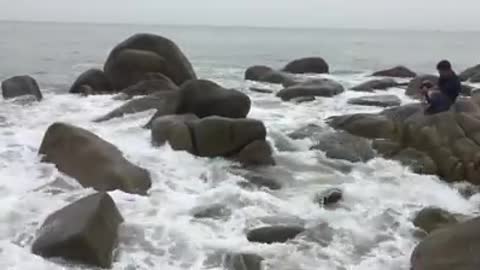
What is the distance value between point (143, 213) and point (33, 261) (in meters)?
1.83

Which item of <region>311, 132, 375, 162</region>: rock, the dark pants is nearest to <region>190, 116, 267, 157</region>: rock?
<region>311, 132, 375, 162</region>: rock

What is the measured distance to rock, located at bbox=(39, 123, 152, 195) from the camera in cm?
866

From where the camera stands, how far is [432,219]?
316 inches

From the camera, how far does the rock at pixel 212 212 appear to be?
319 inches

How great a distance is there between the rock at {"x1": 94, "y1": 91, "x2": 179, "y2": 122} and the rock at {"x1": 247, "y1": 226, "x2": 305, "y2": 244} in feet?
17.7

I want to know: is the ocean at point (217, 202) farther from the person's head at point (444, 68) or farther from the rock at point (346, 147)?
the person's head at point (444, 68)

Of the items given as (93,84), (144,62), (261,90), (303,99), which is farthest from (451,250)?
(93,84)

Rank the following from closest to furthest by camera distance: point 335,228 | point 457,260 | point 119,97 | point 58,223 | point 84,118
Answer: point 457,260 < point 58,223 < point 335,228 < point 84,118 < point 119,97

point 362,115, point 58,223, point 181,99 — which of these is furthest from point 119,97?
point 58,223

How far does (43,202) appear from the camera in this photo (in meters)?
8.20

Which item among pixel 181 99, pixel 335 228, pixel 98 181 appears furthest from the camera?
pixel 181 99

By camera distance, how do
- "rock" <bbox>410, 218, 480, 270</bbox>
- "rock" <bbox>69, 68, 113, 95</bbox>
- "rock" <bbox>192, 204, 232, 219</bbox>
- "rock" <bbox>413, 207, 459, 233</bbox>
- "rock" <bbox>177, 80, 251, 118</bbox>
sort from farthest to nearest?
"rock" <bbox>69, 68, 113, 95</bbox>
"rock" <bbox>177, 80, 251, 118</bbox>
"rock" <bbox>192, 204, 232, 219</bbox>
"rock" <bbox>413, 207, 459, 233</bbox>
"rock" <bbox>410, 218, 480, 270</bbox>

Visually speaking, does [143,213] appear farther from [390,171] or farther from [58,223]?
[390,171]

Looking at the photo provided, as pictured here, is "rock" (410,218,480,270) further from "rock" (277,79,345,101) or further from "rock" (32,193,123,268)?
"rock" (277,79,345,101)
